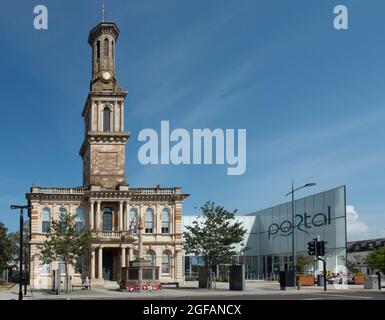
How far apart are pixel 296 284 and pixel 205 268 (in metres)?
7.49

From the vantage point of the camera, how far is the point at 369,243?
344 feet

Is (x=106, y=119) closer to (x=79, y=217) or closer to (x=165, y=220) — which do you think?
(x=79, y=217)

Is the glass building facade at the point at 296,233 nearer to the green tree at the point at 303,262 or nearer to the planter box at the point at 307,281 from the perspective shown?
the green tree at the point at 303,262

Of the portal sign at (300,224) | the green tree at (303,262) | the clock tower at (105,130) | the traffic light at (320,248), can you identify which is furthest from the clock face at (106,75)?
the traffic light at (320,248)

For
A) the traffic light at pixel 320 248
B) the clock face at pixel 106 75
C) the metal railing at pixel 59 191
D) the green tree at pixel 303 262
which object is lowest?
the green tree at pixel 303 262

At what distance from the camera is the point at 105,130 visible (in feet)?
234

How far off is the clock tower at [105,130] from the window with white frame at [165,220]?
6.60 meters

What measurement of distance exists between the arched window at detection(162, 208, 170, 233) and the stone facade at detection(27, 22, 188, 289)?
0.05 metres

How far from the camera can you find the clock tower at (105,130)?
7094 cm

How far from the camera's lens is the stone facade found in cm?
6844

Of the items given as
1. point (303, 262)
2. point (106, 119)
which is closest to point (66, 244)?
point (106, 119)

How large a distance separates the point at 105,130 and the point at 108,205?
8813 millimetres
